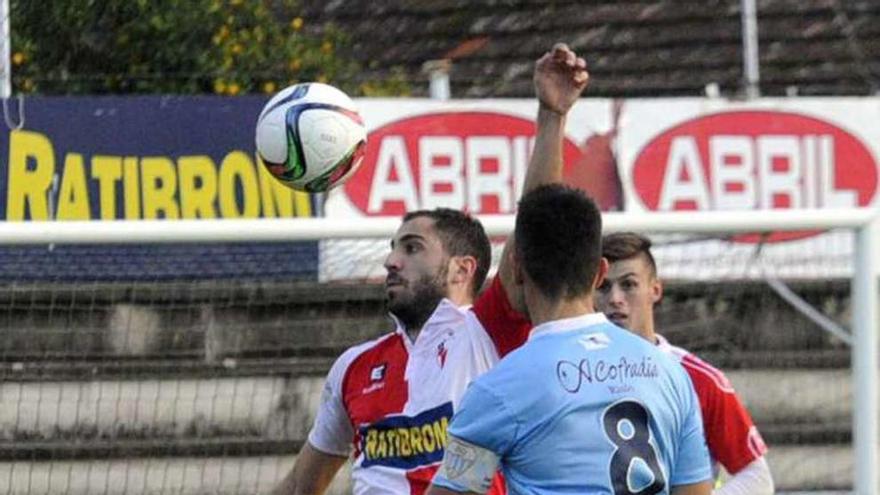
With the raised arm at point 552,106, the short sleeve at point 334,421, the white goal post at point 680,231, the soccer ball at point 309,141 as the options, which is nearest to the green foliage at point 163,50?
the white goal post at point 680,231

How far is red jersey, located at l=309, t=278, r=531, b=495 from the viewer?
17.5 ft

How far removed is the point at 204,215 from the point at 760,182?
2591 millimetres

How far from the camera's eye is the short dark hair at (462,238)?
5797 millimetres

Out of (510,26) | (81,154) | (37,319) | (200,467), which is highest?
(510,26)

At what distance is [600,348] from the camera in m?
4.31

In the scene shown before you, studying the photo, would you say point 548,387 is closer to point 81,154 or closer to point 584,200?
point 584,200

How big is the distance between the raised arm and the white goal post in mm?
1938

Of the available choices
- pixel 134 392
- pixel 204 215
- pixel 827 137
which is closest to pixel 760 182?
pixel 827 137

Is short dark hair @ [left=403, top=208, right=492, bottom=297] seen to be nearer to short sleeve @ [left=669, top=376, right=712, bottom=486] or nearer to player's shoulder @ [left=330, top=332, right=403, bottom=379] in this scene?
player's shoulder @ [left=330, top=332, right=403, bottom=379]

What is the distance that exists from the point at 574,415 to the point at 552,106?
1003 millimetres

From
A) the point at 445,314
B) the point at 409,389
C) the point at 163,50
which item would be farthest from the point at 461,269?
the point at 163,50

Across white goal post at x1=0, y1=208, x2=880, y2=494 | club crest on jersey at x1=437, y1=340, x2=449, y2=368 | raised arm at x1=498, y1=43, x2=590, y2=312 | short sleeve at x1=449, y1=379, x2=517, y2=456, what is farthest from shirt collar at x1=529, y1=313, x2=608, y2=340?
white goal post at x1=0, y1=208, x2=880, y2=494

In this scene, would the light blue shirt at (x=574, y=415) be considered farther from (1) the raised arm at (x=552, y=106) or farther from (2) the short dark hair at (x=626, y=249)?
(2) the short dark hair at (x=626, y=249)

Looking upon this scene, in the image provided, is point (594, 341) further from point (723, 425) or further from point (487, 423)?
point (723, 425)
